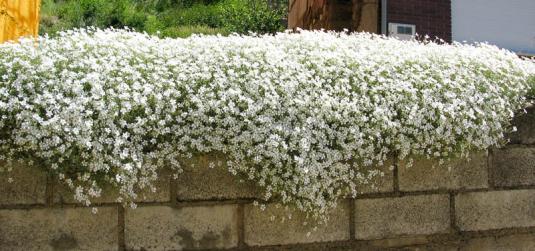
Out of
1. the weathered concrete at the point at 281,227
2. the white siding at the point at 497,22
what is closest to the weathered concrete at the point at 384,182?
the weathered concrete at the point at 281,227

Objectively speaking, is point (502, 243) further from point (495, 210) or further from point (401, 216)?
point (401, 216)

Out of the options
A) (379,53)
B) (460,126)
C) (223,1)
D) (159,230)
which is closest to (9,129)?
(159,230)

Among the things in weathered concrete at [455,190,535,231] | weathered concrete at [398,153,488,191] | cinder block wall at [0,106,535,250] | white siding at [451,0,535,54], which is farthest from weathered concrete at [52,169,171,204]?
white siding at [451,0,535,54]

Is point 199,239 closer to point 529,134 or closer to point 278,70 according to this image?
point 278,70

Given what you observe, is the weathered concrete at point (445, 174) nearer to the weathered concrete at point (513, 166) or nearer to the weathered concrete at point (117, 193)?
the weathered concrete at point (513, 166)

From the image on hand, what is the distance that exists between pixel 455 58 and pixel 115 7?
22.0ft

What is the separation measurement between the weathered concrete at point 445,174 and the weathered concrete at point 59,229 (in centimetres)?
128

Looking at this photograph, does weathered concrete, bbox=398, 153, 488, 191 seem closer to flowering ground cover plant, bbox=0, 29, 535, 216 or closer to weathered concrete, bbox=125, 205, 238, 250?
flowering ground cover plant, bbox=0, 29, 535, 216

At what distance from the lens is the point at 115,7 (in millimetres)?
8727

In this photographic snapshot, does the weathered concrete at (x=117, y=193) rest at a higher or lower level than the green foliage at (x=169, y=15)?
lower

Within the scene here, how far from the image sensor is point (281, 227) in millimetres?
2490

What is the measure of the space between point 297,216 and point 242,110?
522 mm

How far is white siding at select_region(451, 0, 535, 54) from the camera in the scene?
6949mm

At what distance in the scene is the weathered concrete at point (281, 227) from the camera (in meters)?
2.46
